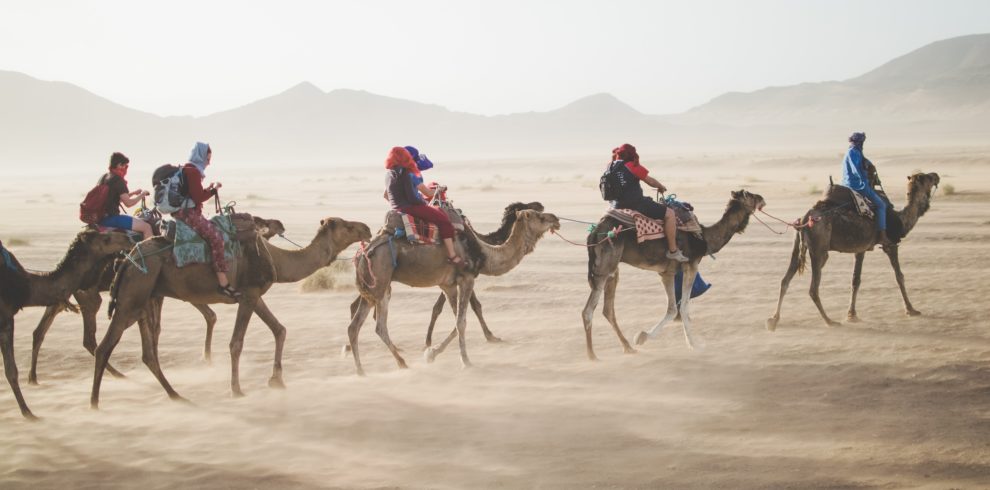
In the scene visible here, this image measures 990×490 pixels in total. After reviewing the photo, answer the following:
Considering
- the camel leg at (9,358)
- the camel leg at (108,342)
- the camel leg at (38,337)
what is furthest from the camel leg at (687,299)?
the camel leg at (38,337)

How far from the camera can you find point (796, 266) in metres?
13.7

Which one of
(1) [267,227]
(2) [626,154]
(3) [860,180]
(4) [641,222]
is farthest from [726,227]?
(1) [267,227]

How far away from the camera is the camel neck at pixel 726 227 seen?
12562mm

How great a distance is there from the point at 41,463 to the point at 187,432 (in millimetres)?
1331

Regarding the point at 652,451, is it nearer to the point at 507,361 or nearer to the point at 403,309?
the point at 507,361

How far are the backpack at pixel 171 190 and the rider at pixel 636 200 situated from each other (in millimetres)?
5212

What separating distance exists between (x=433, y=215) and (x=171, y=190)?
3.03 metres

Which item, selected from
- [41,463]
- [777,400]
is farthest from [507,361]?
[41,463]

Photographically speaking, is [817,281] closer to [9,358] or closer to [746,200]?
[746,200]

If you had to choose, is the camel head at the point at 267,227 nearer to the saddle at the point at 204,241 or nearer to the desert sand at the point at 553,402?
the saddle at the point at 204,241

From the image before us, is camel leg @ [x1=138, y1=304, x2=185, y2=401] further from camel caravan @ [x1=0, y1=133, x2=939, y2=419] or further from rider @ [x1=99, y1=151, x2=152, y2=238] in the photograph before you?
rider @ [x1=99, y1=151, x2=152, y2=238]

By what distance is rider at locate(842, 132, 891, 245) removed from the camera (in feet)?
45.4

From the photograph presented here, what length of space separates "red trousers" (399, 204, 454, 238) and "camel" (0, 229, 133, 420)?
10.6 feet

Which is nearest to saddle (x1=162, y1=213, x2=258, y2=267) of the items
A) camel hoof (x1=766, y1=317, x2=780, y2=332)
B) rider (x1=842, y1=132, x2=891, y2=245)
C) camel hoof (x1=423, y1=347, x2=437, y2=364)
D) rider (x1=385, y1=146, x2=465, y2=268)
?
rider (x1=385, y1=146, x2=465, y2=268)
